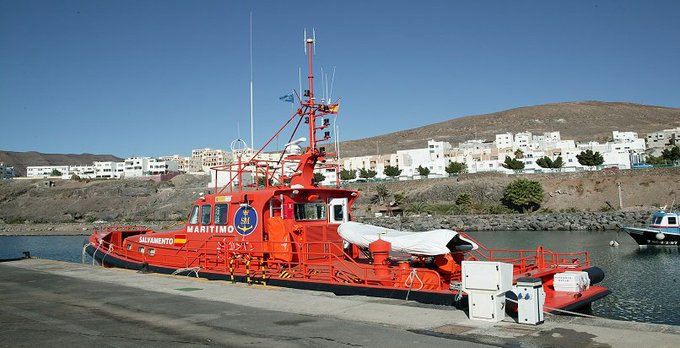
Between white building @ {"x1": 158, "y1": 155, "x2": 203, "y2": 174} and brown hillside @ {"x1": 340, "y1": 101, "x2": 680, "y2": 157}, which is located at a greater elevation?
brown hillside @ {"x1": 340, "y1": 101, "x2": 680, "y2": 157}

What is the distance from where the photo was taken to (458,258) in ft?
41.5

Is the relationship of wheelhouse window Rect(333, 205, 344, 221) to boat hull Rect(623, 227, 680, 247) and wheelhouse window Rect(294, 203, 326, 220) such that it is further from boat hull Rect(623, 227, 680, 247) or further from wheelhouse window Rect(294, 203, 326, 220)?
boat hull Rect(623, 227, 680, 247)

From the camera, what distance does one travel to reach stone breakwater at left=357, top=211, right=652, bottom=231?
5094 cm

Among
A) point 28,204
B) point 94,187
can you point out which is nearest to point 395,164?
point 94,187

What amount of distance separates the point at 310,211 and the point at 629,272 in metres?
16.3

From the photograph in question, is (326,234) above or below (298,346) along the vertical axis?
above

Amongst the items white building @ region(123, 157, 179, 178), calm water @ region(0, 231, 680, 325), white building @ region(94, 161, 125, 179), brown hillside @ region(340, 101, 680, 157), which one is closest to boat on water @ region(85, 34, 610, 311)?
calm water @ region(0, 231, 680, 325)

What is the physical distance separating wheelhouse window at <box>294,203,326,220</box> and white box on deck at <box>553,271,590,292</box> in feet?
21.0

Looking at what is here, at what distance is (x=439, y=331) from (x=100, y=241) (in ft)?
53.2

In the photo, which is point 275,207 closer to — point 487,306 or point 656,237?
point 487,306

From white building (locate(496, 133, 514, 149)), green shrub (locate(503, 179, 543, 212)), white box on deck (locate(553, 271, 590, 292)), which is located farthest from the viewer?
white building (locate(496, 133, 514, 149))

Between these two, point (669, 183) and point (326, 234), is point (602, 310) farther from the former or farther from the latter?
point (669, 183)

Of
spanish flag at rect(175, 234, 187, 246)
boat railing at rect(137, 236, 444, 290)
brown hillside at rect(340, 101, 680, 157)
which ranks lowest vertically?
boat railing at rect(137, 236, 444, 290)

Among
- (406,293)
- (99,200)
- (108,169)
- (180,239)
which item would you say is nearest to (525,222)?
(180,239)
